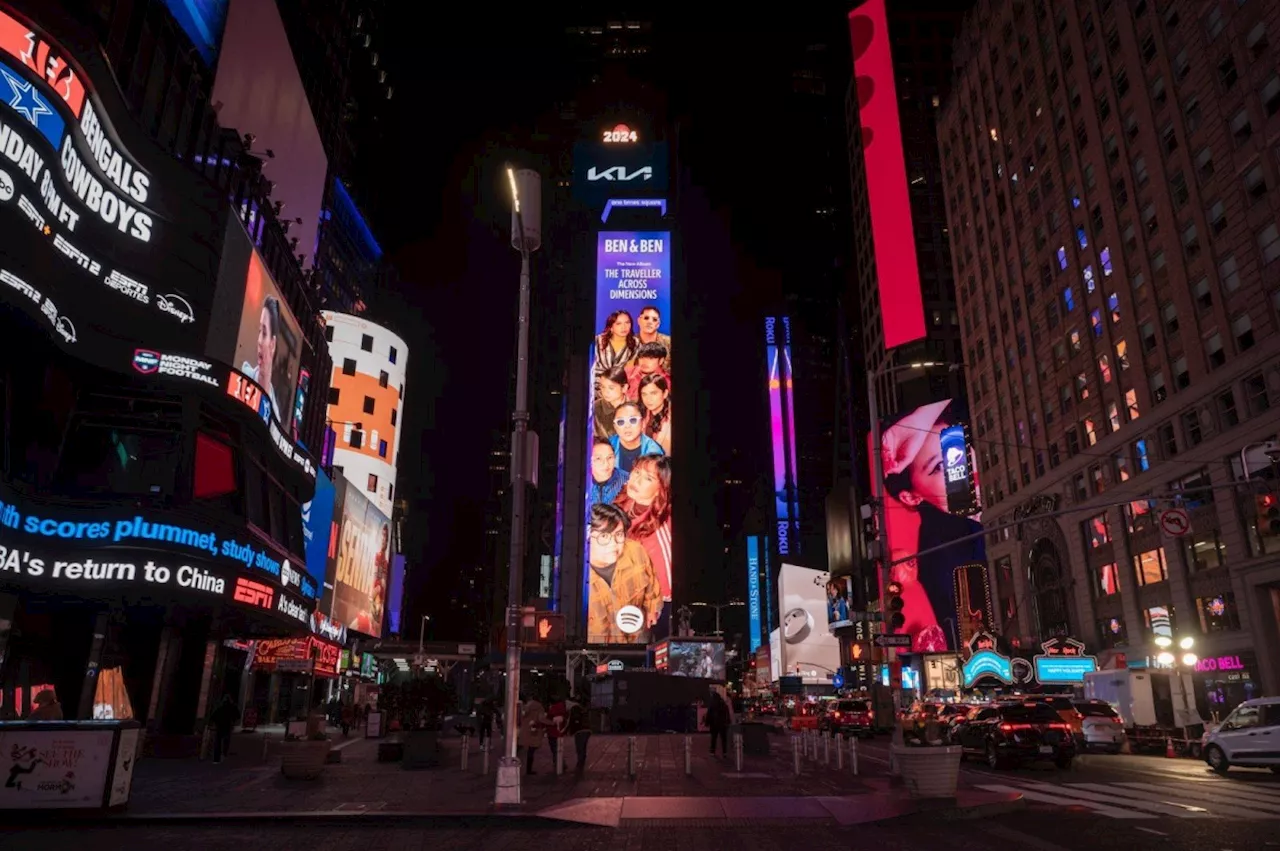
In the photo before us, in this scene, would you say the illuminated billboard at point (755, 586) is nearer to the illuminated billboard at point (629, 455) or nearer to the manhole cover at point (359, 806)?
the illuminated billboard at point (629, 455)

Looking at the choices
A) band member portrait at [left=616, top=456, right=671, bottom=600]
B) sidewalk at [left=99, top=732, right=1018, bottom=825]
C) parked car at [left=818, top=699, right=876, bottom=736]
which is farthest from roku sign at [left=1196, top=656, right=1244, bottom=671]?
band member portrait at [left=616, top=456, right=671, bottom=600]

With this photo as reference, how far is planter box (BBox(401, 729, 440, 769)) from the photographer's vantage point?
2094cm

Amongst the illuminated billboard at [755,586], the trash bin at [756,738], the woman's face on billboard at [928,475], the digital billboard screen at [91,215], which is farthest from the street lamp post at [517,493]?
the illuminated billboard at [755,586]

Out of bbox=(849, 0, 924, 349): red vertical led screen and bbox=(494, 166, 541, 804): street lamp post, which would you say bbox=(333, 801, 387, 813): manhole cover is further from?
bbox=(849, 0, 924, 349): red vertical led screen

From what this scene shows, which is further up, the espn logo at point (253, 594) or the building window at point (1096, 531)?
the building window at point (1096, 531)

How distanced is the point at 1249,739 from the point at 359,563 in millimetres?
53490

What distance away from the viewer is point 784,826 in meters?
11.7

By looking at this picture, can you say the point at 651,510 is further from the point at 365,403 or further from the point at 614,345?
the point at 365,403

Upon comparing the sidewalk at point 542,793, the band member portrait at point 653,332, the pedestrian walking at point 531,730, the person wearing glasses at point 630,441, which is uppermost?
the band member portrait at point 653,332

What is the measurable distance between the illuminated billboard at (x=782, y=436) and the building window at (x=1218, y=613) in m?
110

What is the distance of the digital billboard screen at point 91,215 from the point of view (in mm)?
19406

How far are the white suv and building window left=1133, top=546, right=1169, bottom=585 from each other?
26637 mm

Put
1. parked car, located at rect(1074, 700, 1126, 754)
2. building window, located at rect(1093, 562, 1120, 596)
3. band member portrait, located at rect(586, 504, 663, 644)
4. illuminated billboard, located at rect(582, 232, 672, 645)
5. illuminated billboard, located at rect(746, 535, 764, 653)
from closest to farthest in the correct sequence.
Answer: parked car, located at rect(1074, 700, 1126, 754) → building window, located at rect(1093, 562, 1120, 596) → band member portrait, located at rect(586, 504, 663, 644) → illuminated billboard, located at rect(582, 232, 672, 645) → illuminated billboard, located at rect(746, 535, 764, 653)

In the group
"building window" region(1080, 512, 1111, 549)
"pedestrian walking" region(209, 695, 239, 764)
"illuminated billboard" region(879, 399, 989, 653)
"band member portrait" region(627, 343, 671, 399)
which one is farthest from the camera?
"band member portrait" region(627, 343, 671, 399)
